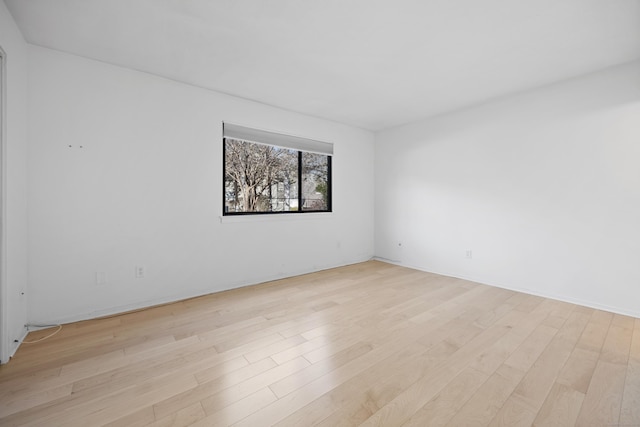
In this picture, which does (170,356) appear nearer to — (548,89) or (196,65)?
(196,65)

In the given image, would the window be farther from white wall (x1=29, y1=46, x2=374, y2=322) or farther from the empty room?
white wall (x1=29, y1=46, x2=374, y2=322)

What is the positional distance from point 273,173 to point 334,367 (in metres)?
2.92

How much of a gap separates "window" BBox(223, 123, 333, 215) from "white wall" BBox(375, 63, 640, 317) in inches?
60.4

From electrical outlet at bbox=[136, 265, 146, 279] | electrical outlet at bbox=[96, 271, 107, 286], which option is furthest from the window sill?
electrical outlet at bbox=[96, 271, 107, 286]

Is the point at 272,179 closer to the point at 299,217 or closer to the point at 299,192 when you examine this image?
the point at 299,192

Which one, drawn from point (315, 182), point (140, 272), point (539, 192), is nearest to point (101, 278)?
point (140, 272)

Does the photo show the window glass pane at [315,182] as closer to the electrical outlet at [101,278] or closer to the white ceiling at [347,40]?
the white ceiling at [347,40]

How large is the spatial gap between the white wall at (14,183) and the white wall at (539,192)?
4655mm

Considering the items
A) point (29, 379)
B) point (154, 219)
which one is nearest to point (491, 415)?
point (29, 379)

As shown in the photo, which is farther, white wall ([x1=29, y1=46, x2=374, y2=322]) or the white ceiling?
white wall ([x1=29, y1=46, x2=374, y2=322])

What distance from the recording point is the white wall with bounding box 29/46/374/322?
7.92 ft

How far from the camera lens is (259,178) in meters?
3.97

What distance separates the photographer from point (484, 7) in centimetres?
192

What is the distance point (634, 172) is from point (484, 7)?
2314 mm
